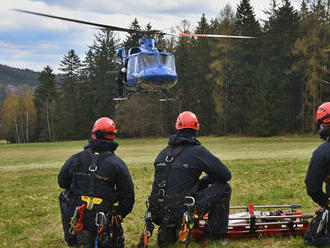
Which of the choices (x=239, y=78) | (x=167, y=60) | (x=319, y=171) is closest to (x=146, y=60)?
(x=167, y=60)

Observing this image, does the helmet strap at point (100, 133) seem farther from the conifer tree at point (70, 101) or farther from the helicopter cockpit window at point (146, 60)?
the conifer tree at point (70, 101)

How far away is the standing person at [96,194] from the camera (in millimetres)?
5332

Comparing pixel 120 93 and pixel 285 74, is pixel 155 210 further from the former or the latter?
pixel 285 74

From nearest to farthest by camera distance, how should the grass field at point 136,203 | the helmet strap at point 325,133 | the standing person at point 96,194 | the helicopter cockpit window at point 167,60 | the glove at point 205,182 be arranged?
the standing person at point 96,194
the helmet strap at point 325,133
the glove at point 205,182
the grass field at point 136,203
the helicopter cockpit window at point 167,60

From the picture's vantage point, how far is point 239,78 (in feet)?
192

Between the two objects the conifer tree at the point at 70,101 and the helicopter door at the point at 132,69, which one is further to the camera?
the conifer tree at the point at 70,101

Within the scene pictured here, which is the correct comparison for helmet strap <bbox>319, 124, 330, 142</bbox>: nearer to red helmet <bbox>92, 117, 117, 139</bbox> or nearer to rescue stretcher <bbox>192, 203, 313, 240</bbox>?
rescue stretcher <bbox>192, 203, 313, 240</bbox>

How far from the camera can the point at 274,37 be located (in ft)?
185

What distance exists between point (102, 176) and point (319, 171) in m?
3.15

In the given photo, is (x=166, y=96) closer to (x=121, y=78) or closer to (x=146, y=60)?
(x=146, y=60)

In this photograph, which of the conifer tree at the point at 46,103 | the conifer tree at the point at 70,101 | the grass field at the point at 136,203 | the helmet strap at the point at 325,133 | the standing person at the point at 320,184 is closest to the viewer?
the standing person at the point at 320,184

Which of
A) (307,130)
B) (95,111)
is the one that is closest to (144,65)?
(307,130)

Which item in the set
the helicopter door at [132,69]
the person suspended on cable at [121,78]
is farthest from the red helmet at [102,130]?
the person suspended on cable at [121,78]

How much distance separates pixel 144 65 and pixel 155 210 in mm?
15817
